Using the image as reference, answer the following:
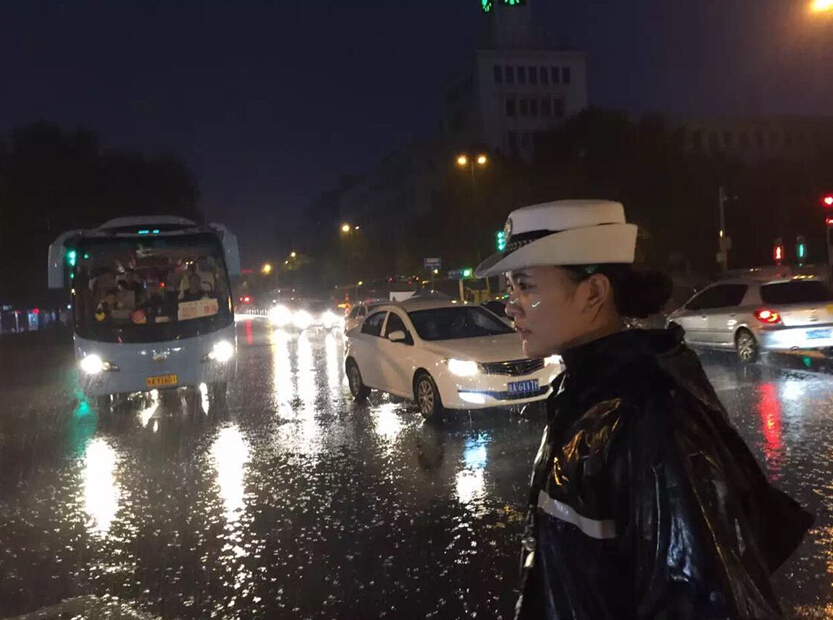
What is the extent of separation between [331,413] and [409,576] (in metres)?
7.60

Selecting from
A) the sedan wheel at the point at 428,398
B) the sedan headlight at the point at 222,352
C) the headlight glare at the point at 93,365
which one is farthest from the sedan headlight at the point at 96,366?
the sedan wheel at the point at 428,398

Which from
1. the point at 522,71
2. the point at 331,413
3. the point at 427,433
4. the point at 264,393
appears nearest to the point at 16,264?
the point at 264,393

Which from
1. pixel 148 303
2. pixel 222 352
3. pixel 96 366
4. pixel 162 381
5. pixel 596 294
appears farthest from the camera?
pixel 148 303

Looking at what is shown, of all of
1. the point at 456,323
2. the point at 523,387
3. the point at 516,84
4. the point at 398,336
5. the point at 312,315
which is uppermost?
the point at 516,84

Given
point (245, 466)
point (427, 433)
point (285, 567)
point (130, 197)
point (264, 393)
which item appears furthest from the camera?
point (130, 197)

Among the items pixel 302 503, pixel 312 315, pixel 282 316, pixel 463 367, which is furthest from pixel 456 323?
pixel 282 316

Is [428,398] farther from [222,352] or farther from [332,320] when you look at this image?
[332,320]

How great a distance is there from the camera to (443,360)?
11.6 m

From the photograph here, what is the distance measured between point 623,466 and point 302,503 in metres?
6.38

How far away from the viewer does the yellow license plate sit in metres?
14.3

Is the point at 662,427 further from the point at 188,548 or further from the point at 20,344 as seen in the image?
the point at 20,344

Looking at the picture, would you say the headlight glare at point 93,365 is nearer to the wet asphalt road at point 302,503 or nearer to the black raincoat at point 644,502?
the wet asphalt road at point 302,503

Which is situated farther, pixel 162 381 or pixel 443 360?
pixel 162 381

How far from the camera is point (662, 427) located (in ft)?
5.40
